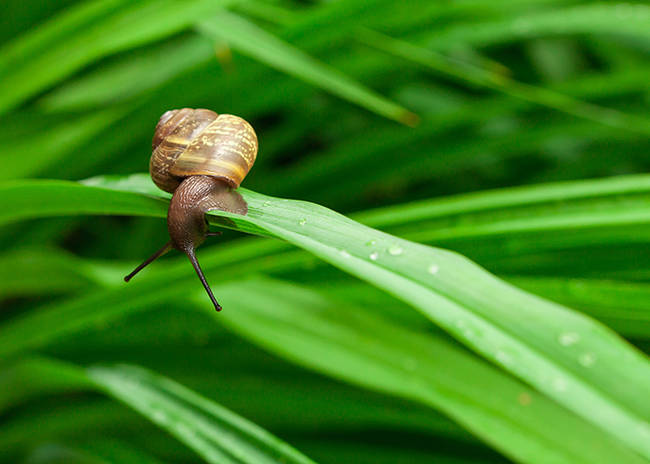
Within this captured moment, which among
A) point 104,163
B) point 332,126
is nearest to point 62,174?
point 104,163

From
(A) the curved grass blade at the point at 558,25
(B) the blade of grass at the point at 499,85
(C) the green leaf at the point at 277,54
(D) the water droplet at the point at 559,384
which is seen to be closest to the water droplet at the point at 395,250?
(D) the water droplet at the point at 559,384

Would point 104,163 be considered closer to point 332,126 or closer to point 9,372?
point 9,372

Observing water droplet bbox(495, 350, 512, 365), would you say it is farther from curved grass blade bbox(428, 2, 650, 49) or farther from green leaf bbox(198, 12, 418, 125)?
curved grass blade bbox(428, 2, 650, 49)

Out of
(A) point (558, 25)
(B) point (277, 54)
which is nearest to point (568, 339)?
(B) point (277, 54)

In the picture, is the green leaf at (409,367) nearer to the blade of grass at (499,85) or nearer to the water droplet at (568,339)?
the water droplet at (568,339)

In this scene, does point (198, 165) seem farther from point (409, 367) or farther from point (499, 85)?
point (499, 85)
